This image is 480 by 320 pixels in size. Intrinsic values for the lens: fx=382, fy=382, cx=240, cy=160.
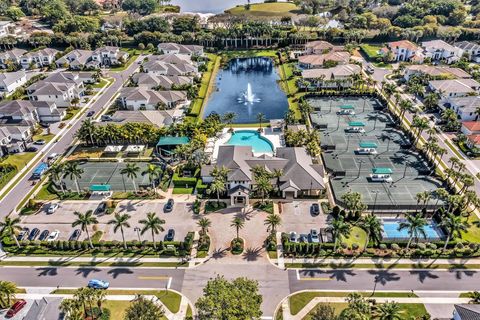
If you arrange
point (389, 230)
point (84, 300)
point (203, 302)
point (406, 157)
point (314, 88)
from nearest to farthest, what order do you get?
point (203, 302)
point (84, 300)
point (389, 230)
point (406, 157)
point (314, 88)

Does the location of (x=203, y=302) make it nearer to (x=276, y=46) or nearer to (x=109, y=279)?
(x=109, y=279)

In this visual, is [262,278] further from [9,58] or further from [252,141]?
[9,58]

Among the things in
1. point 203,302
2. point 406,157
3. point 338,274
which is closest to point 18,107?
point 203,302

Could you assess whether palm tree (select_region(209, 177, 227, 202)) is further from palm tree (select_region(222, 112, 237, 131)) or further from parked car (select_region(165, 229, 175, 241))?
palm tree (select_region(222, 112, 237, 131))

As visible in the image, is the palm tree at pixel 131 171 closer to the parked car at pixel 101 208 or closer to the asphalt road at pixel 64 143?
the parked car at pixel 101 208

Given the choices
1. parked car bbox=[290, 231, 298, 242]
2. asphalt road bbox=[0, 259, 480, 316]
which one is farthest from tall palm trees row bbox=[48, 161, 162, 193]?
parked car bbox=[290, 231, 298, 242]
